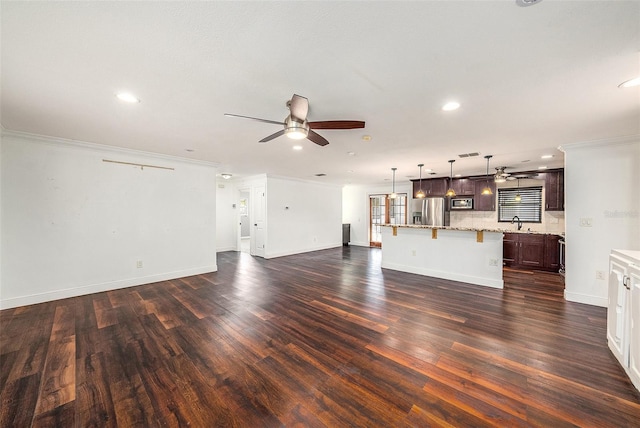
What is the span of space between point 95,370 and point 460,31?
3.73m

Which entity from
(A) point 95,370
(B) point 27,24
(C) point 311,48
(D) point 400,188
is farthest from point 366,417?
(D) point 400,188

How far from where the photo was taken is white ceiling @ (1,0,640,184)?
Answer: 1.30m

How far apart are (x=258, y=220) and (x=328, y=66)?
19.7 feet

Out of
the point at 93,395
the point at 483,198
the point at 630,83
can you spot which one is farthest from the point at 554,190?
the point at 93,395

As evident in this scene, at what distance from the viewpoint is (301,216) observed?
791 centimetres

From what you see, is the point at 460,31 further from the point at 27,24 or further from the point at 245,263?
the point at 245,263

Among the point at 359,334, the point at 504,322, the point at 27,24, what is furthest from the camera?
the point at 504,322

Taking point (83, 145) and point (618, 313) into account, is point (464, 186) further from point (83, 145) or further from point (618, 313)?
point (83, 145)

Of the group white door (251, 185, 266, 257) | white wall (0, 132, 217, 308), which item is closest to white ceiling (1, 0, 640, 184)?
white wall (0, 132, 217, 308)

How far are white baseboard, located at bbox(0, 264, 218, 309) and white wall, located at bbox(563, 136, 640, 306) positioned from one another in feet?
22.0

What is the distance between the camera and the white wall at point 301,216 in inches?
279

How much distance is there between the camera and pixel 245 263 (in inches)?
249

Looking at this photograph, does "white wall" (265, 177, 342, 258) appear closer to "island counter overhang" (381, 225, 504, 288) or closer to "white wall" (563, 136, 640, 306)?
"island counter overhang" (381, 225, 504, 288)

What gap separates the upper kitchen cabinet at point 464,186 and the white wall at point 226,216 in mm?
7031
